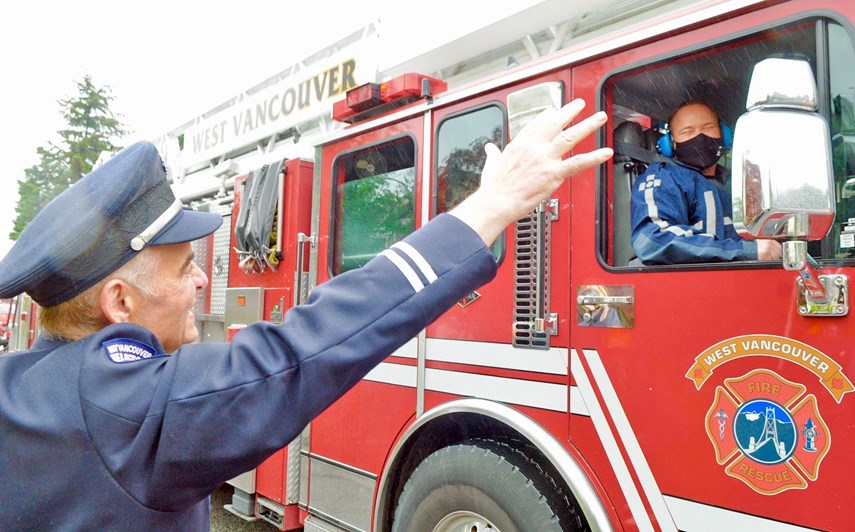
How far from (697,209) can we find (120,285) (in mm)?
1914

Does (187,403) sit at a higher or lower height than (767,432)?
higher

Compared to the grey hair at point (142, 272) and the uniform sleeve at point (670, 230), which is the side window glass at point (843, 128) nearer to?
the uniform sleeve at point (670, 230)

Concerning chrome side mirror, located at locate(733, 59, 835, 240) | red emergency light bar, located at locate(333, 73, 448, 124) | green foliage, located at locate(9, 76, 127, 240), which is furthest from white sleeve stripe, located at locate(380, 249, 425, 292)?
green foliage, located at locate(9, 76, 127, 240)

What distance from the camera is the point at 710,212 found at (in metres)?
2.29

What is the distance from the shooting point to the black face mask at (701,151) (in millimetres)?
2344

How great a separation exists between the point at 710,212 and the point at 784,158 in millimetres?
826

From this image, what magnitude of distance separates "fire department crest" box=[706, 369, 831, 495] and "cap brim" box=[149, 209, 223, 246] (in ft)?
4.99

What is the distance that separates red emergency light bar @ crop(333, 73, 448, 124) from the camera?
3.11 m

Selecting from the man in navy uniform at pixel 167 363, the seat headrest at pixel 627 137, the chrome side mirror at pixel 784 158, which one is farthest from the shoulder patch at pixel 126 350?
the seat headrest at pixel 627 137

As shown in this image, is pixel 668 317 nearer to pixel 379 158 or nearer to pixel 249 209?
pixel 379 158

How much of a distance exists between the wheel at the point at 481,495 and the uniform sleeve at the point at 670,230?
0.88 metres

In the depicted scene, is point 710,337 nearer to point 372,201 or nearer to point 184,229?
point 184,229

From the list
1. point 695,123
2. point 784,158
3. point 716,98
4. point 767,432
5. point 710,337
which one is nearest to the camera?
point 784,158

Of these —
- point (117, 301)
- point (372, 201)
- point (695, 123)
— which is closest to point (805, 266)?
point (695, 123)
